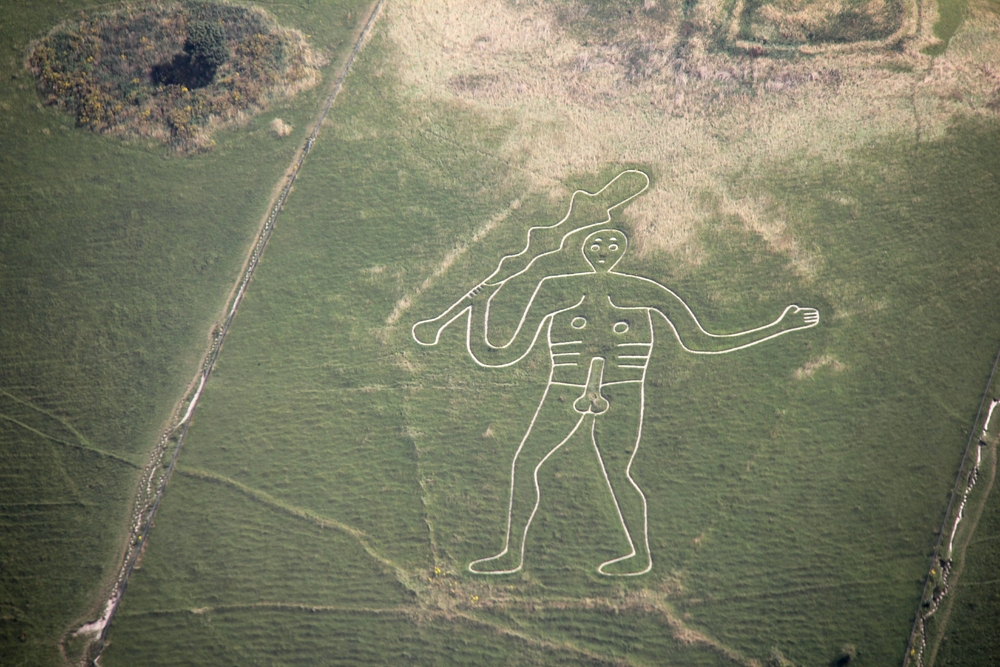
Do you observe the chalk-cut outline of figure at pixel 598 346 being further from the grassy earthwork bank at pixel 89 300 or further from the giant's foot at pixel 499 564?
the grassy earthwork bank at pixel 89 300

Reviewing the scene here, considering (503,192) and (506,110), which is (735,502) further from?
(506,110)

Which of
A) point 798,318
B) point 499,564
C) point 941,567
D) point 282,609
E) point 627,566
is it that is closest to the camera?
point 941,567

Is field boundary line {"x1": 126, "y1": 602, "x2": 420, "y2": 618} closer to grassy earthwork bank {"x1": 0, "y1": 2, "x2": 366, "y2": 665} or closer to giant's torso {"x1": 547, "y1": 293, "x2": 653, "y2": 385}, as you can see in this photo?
grassy earthwork bank {"x1": 0, "y1": 2, "x2": 366, "y2": 665}

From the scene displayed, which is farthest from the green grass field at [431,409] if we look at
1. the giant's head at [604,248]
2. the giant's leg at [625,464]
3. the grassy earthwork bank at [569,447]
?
the giant's head at [604,248]

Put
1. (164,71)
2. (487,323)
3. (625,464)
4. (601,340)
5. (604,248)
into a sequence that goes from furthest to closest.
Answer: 1. (164,71)
2. (604,248)
3. (487,323)
4. (601,340)
5. (625,464)

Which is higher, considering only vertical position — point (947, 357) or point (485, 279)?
point (947, 357)

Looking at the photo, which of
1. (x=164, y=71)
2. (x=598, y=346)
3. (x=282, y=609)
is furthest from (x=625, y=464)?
(x=164, y=71)

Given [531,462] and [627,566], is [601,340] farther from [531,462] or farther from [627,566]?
[627,566]

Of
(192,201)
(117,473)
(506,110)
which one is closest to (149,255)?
(192,201)
